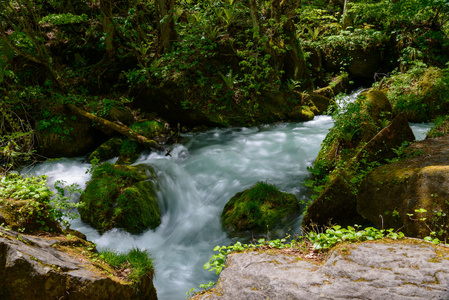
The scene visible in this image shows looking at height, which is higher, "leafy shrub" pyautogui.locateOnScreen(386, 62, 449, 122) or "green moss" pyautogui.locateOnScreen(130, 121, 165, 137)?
"leafy shrub" pyautogui.locateOnScreen(386, 62, 449, 122)

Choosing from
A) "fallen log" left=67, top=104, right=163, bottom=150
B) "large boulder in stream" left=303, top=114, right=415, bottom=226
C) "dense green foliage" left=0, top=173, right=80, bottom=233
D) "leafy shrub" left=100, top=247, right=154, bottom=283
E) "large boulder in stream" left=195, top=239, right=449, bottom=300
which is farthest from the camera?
"fallen log" left=67, top=104, right=163, bottom=150

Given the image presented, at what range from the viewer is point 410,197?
12.2 feet

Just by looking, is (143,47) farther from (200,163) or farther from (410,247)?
(410,247)

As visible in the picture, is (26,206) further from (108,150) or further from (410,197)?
(108,150)

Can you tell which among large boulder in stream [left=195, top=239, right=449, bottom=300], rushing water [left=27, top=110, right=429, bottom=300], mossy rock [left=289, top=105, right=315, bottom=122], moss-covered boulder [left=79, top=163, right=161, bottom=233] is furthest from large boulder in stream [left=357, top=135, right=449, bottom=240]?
mossy rock [left=289, top=105, right=315, bottom=122]

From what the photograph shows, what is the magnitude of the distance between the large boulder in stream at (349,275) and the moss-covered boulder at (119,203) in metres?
3.70

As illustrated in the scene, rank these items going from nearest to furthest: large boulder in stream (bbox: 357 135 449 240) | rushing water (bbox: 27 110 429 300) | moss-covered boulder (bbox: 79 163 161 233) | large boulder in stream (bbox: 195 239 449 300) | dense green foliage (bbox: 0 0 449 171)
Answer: large boulder in stream (bbox: 195 239 449 300)
large boulder in stream (bbox: 357 135 449 240)
rushing water (bbox: 27 110 429 300)
moss-covered boulder (bbox: 79 163 161 233)
dense green foliage (bbox: 0 0 449 171)

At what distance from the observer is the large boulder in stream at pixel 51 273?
265 centimetres

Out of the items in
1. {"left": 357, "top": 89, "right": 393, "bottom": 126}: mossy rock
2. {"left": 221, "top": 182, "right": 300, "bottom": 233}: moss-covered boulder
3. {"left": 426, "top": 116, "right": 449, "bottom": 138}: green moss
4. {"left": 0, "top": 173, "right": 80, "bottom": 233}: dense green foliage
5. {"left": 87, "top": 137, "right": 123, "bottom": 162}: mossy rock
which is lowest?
{"left": 221, "top": 182, "right": 300, "bottom": 233}: moss-covered boulder

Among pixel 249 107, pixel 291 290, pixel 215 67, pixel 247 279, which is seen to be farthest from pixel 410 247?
pixel 215 67

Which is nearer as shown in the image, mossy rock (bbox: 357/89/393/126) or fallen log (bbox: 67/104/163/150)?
mossy rock (bbox: 357/89/393/126)

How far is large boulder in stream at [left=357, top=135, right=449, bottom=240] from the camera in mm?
3346

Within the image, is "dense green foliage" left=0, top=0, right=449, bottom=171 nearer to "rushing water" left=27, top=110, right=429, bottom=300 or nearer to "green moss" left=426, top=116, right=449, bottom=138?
"rushing water" left=27, top=110, right=429, bottom=300

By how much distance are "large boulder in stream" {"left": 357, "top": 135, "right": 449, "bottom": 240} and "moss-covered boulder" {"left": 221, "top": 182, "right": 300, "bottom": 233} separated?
5.75 ft
